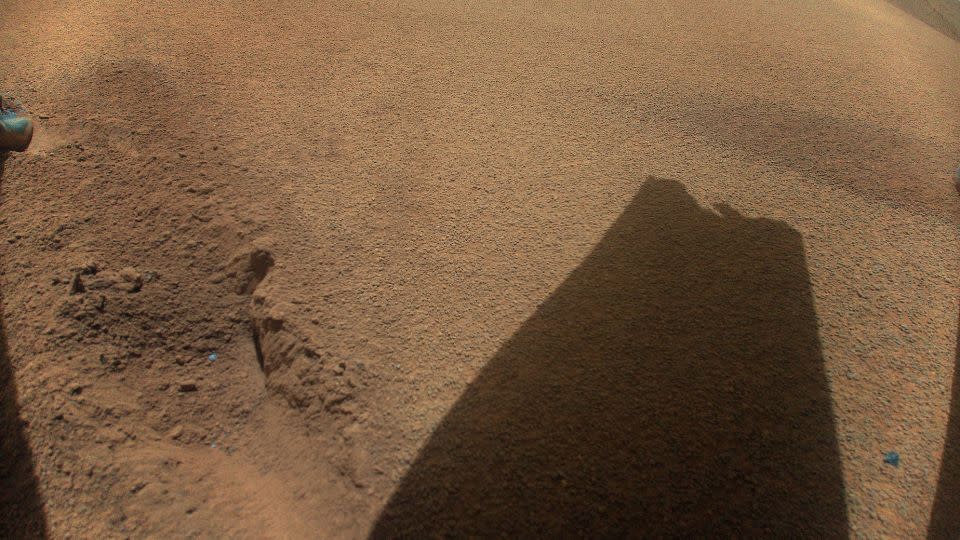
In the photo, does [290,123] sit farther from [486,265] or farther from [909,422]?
[909,422]

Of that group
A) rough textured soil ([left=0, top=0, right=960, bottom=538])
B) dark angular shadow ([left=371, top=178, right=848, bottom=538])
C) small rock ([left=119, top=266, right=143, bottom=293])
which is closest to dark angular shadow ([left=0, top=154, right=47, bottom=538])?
rough textured soil ([left=0, top=0, right=960, bottom=538])

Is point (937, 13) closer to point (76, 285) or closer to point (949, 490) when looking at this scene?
point (949, 490)

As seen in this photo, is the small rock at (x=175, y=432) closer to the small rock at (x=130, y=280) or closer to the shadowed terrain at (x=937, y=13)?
the small rock at (x=130, y=280)

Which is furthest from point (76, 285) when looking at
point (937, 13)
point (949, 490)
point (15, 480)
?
point (937, 13)

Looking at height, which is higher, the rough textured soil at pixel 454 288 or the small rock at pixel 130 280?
the rough textured soil at pixel 454 288

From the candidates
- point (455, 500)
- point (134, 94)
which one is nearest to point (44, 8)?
point (134, 94)

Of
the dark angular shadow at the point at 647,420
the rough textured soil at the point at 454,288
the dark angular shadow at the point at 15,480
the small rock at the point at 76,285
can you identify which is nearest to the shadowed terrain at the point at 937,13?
the rough textured soil at the point at 454,288

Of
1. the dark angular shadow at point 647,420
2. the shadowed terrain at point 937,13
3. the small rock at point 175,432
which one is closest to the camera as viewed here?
the dark angular shadow at point 647,420
